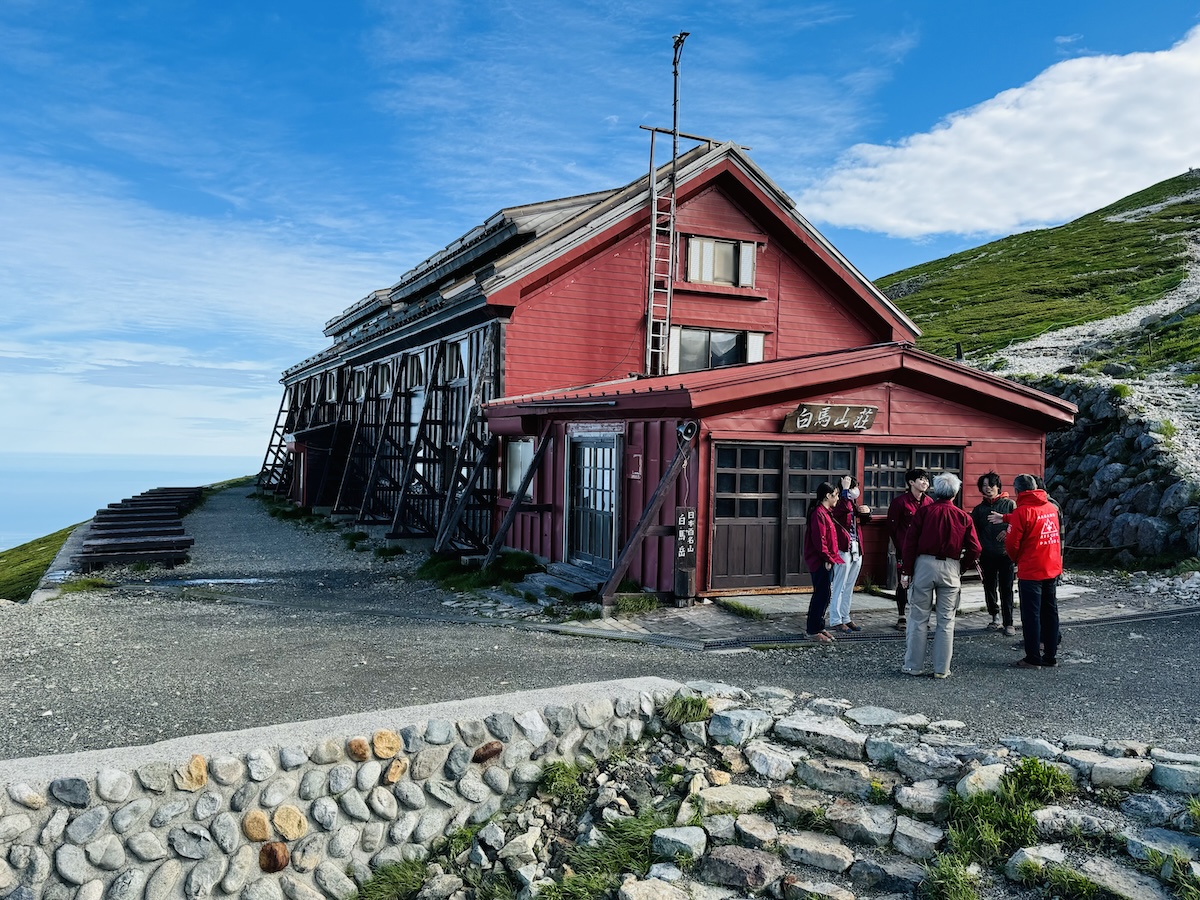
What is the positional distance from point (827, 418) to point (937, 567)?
469 centimetres

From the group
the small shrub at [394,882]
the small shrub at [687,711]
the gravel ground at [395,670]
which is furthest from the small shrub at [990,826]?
the small shrub at [394,882]

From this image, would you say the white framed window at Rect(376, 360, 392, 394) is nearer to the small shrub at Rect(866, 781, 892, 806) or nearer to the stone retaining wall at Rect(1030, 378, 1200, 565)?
the stone retaining wall at Rect(1030, 378, 1200, 565)

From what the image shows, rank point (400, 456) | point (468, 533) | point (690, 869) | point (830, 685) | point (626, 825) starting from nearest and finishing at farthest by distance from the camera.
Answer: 1. point (690, 869)
2. point (626, 825)
3. point (830, 685)
4. point (468, 533)
5. point (400, 456)

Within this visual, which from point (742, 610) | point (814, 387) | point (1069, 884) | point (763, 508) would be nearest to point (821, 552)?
point (742, 610)

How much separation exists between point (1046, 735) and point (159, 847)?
22.1 ft

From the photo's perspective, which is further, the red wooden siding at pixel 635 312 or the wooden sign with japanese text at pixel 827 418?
the red wooden siding at pixel 635 312

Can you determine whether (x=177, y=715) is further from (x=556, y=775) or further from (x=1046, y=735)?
(x=1046, y=735)

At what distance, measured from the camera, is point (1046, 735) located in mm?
6984

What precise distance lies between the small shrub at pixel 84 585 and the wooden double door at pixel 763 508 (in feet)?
33.5

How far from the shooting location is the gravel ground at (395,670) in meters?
7.48

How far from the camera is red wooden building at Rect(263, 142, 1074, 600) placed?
12852mm

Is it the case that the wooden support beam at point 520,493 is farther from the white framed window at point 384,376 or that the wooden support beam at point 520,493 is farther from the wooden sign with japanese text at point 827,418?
the white framed window at point 384,376

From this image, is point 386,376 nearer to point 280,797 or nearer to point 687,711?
point 687,711

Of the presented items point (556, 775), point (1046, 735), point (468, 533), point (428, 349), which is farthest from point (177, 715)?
point (428, 349)
